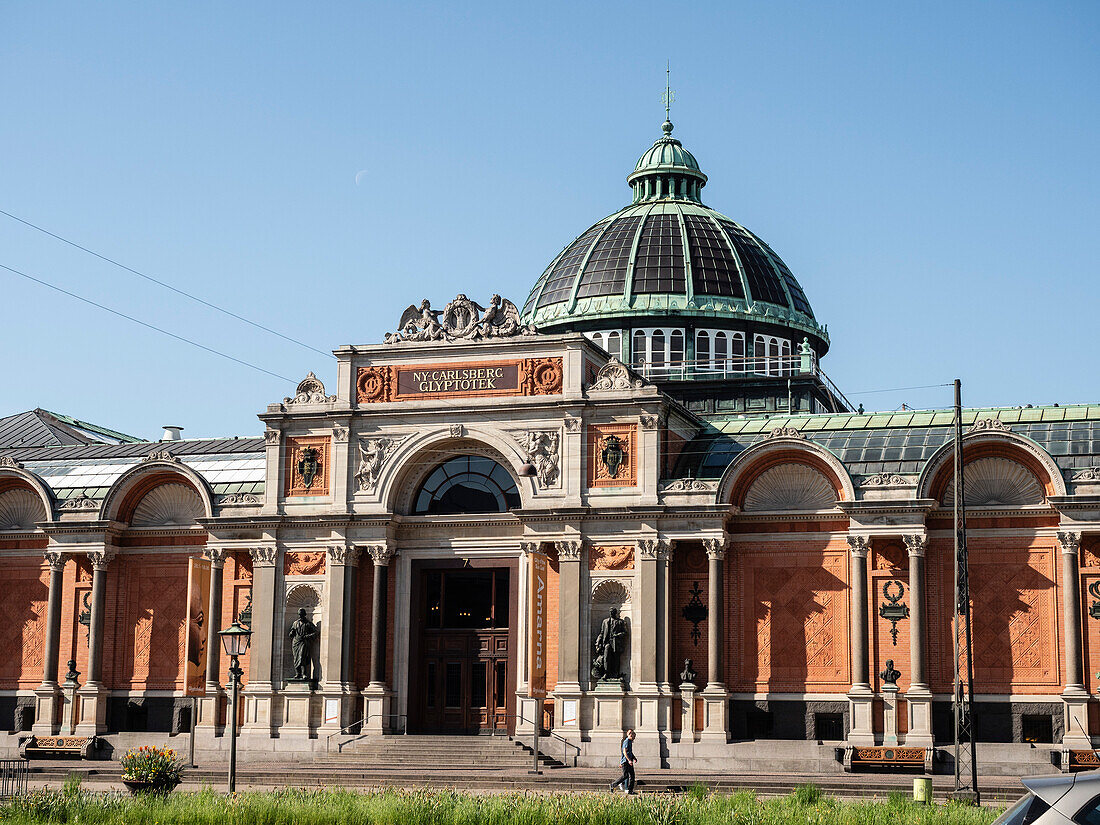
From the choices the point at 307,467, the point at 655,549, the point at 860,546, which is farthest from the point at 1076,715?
the point at 307,467

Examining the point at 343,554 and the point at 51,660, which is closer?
the point at 343,554

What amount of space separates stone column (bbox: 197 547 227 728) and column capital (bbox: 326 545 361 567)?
431 centimetres

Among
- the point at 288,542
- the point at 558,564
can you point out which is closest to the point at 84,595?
the point at 288,542

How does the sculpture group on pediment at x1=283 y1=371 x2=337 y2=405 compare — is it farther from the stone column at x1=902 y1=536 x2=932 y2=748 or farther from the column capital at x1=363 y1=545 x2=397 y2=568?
the stone column at x1=902 y1=536 x2=932 y2=748

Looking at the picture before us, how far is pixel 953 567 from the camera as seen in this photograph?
44.2 m

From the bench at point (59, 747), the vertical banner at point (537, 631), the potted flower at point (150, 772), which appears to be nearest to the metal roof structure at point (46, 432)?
the bench at point (59, 747)

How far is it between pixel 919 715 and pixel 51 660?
29.3m

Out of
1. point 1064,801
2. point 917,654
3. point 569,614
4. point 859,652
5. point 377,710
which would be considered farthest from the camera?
point 377,710

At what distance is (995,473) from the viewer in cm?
4453

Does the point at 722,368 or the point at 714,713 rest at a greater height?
the point at 722,368

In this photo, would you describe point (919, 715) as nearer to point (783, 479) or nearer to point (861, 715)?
point (861, 715)

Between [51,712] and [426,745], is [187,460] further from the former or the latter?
[426,745]

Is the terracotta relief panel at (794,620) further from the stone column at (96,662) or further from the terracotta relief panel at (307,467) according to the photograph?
the stone column at (96,662)

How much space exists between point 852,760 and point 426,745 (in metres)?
12.9
